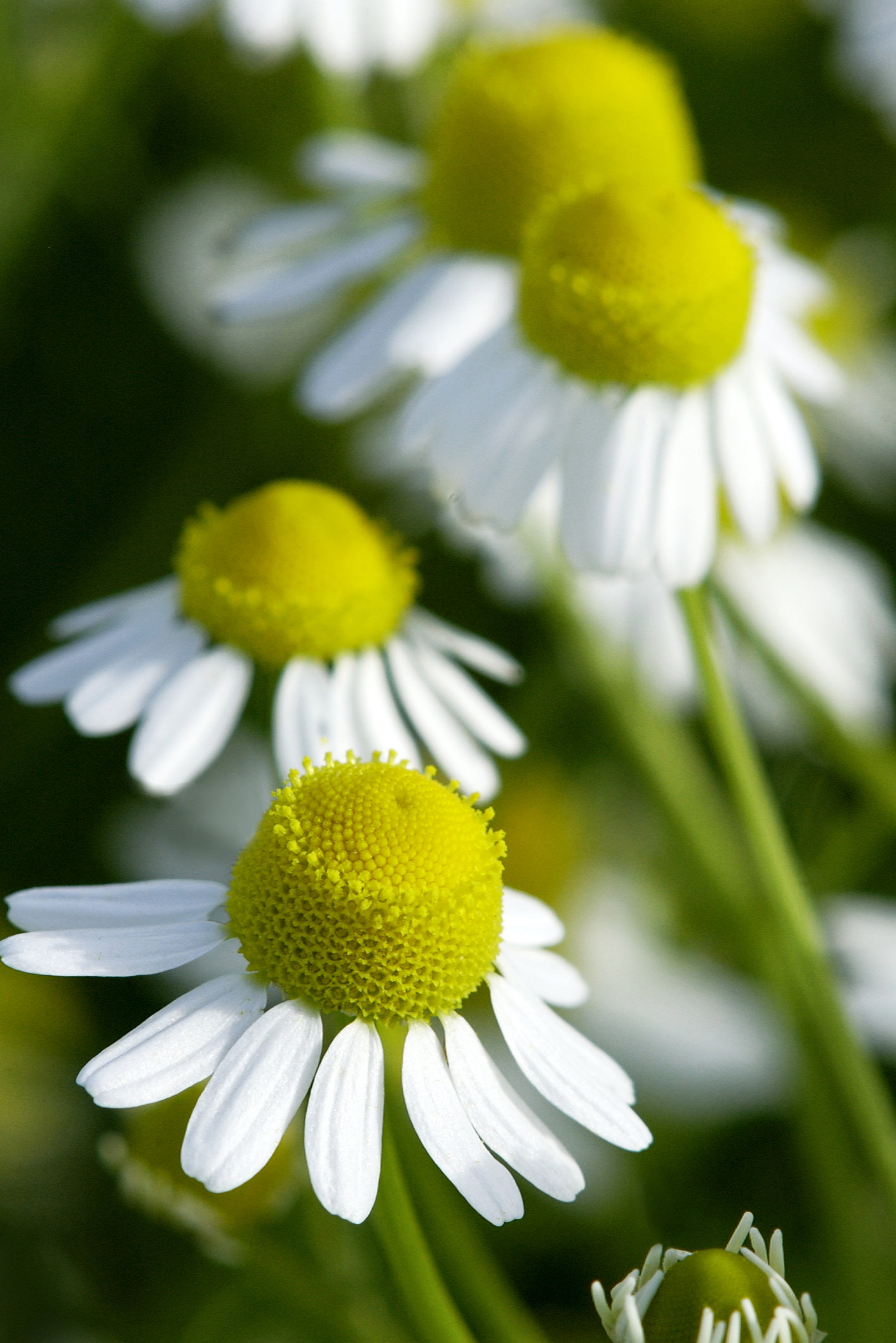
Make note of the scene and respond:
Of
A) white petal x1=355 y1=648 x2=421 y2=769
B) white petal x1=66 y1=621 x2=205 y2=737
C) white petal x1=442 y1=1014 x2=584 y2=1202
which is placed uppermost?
white petal x1=66 y1=621 x2=205 y2=737

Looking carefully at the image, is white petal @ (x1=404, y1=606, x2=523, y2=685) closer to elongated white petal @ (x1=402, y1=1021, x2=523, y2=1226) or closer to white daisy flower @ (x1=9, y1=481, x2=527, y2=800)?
white daisy flower @ (x1=9, y1=481, x2=527, y2=800)

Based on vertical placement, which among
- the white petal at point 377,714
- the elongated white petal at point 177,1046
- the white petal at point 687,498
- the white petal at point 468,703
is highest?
the elongated white petal at point 177,1046

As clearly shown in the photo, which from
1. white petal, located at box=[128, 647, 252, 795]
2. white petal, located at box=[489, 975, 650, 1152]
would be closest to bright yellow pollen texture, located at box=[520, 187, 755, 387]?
white petal, located at box=[128, 647, 252, 795]

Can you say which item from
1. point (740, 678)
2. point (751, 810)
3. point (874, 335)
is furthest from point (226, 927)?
point (874, 335)

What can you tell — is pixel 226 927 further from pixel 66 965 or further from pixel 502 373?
pixel 502 373

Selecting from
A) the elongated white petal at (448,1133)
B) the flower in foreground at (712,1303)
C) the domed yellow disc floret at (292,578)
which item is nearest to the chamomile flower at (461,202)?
the domed yellow disc floret at (292,578)

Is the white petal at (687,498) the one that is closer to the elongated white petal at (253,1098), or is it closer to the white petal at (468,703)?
the white petal at (468,703)

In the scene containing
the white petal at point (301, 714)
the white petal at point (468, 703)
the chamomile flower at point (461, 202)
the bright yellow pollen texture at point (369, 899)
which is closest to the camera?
the bright yellow pollen texture at point (369, 899)

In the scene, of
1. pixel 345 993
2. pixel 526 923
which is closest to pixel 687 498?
pixel 526 923
